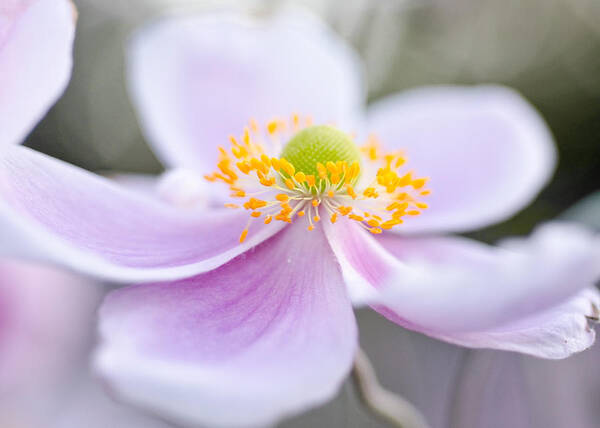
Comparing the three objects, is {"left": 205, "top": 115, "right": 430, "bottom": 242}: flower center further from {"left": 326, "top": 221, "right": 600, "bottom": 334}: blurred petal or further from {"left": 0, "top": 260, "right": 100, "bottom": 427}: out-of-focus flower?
{"left": 0, "top": 260, "right": 100, "bottom": 427}: out-of-focus flower

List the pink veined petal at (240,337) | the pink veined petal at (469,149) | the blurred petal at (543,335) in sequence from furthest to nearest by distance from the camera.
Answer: the pink veined petal at (469,149)
the blurred petal at (543,335)
the pink veined petal at (240,337)

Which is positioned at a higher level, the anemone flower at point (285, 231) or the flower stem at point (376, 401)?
the anemone flower at point (285, 231)

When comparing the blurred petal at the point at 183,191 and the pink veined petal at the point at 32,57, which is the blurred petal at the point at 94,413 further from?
the pink veined petal at the point at 32,57

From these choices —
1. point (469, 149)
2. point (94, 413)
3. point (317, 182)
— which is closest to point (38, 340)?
point (94, 413)

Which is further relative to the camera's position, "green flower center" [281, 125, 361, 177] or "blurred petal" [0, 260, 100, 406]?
"blurred petal" [0, 260, 100, 406]

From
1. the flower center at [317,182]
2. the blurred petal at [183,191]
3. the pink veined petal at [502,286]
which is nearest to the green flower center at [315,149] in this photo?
the flower center at [317,182]

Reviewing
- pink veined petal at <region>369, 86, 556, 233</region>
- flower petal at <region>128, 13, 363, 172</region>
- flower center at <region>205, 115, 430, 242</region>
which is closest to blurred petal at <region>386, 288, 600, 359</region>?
flower center at <region>205, 115, 430, 242</region>

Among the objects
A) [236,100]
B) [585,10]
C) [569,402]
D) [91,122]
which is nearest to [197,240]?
[236,100]
